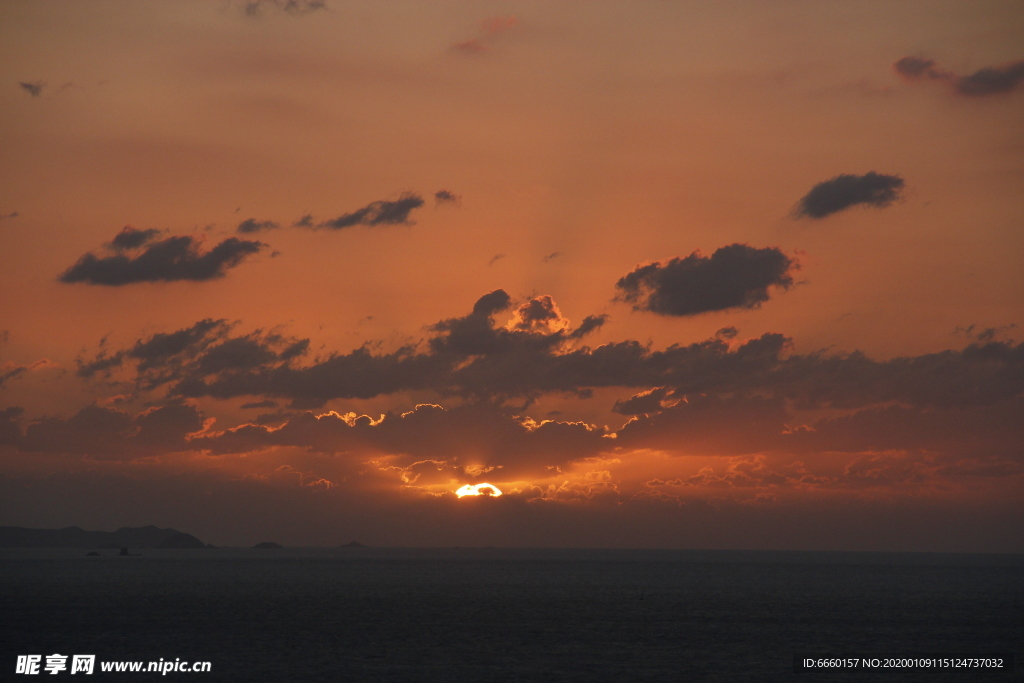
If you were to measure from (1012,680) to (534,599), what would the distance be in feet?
368

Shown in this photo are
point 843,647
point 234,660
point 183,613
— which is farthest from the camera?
point 183,613

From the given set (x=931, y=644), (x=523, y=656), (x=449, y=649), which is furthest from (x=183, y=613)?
(x=931, y=644)

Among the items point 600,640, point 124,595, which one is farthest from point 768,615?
point 124,595

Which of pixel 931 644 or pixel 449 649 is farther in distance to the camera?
pixel 931 644

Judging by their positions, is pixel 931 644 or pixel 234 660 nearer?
pixel 234 660

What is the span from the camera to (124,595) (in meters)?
191

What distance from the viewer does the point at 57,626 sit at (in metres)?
125

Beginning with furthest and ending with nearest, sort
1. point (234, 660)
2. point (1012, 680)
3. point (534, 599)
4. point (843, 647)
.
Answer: point (534, 599) → point (843, 647) → point (234, 660) → point (1012, 680)

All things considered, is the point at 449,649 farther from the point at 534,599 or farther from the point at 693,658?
the point at 534,599

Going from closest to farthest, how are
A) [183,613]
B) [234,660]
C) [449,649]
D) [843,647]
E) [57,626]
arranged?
[234,660] < [449,649] < [843,647] < [57,626] < [183,613]

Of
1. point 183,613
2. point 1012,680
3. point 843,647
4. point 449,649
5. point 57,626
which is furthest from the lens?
point 183,613

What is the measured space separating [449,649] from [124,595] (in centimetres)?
11852

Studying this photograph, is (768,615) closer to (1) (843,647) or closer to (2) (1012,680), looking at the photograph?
(1) (843,647)

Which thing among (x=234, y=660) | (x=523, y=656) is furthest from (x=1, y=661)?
(x=523, y=656)
